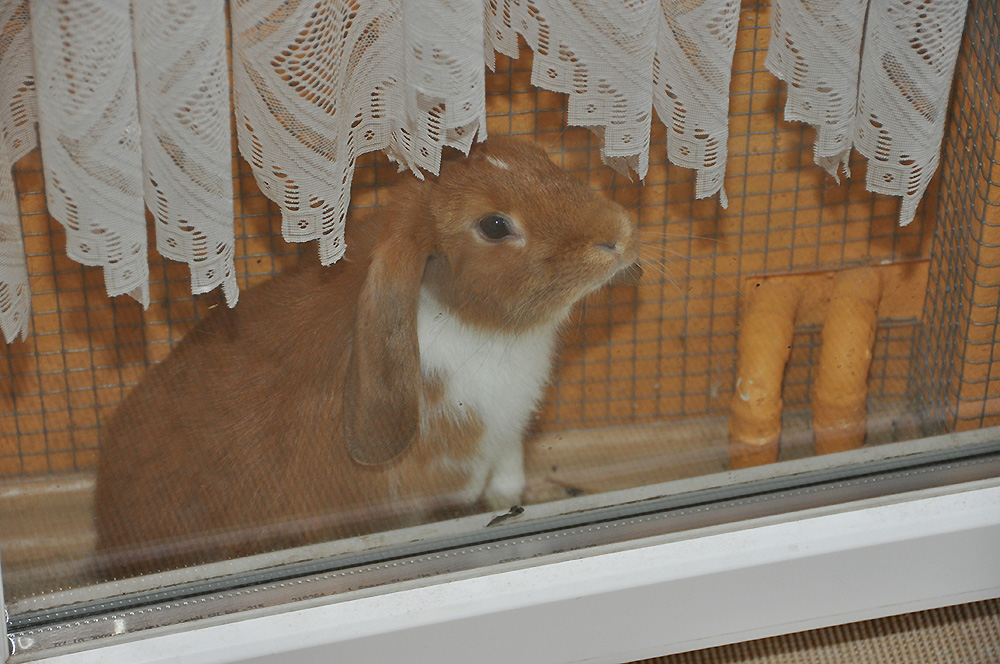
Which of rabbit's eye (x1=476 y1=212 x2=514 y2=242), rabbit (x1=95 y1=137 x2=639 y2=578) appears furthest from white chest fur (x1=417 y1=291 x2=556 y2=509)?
rabbit's eye (x1=476 y1=212 x2=514 y2=242)

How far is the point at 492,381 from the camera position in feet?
4.63

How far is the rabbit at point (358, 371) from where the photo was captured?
126 centimetres

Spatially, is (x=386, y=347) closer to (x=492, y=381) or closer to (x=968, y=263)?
(x=492, y=381)

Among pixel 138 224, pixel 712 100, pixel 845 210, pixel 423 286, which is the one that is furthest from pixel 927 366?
pixel 138 224

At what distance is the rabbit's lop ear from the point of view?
125 centimetres

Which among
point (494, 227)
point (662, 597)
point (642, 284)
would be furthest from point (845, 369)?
point (494, 227)

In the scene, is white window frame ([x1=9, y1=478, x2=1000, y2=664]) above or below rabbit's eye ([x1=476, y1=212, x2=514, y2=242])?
below

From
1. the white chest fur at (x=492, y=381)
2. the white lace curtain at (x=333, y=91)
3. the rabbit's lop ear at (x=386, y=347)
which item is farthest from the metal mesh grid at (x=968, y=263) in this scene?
the rabbit's lop ear at (x=386, y=347)

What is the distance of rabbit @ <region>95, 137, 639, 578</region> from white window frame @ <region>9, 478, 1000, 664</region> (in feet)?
0.43

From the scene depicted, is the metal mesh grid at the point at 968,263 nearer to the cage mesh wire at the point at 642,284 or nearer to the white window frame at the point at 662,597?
the cage mesh wire at the point at 642,284

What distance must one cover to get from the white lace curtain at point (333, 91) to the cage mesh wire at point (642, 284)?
68 mm

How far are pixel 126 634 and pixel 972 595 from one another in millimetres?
1201

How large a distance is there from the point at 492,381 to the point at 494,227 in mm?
252

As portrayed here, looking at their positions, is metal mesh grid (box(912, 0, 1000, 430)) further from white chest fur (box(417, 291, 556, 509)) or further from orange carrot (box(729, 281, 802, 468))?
white chest fur (box(417, 291, 556, 509))
